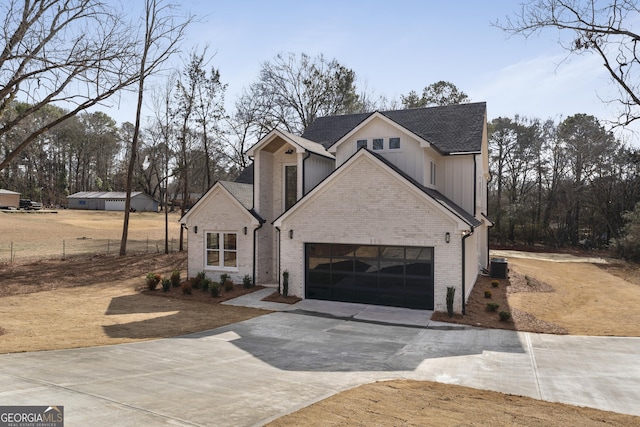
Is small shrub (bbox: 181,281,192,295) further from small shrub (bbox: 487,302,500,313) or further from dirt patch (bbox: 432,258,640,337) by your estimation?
small shrub (bbox: 487,302,500,313)

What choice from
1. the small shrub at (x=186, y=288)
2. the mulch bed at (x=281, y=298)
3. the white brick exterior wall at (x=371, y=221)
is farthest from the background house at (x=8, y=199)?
the white brick exterior wall at (x=371, y=221)

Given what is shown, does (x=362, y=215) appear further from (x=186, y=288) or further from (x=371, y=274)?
(x=186, y=288)

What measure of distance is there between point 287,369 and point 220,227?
12241mm

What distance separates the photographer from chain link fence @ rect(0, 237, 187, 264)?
88.6 feet

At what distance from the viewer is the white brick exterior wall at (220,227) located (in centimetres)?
1955

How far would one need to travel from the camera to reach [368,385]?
774cm

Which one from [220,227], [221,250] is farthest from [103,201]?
[220,227]

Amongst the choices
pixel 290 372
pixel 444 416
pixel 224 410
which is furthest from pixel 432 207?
pixel 224 410

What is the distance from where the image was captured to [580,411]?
6785mm

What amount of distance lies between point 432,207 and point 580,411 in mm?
8766

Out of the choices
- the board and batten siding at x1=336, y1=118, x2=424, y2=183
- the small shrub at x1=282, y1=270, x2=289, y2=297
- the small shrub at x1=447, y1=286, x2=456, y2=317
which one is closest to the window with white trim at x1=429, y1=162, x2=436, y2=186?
the board and batten siding at x1=336, y1=118, x2=424, y2=183

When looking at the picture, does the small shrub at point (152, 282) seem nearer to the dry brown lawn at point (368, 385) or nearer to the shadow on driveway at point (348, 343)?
the dry brown lawn at point (368, 385)

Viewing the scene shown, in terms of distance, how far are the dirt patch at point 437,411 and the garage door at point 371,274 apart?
24.9 ft

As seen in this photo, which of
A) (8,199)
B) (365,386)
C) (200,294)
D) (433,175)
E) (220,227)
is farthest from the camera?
(8,199)
